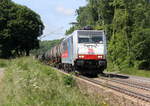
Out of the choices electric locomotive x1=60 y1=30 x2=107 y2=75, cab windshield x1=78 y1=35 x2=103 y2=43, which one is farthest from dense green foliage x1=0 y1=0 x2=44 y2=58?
cab windshield x1=78 y1=35 x2=103 y2=43

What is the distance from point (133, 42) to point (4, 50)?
30410 millimetres

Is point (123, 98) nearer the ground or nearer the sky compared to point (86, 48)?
nearer the ground

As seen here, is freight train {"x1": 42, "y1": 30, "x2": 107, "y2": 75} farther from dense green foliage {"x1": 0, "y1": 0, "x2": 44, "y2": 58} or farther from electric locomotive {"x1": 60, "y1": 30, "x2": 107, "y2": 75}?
dense green foliage {"x1": 0, "y1": 0, "x2": 44, "y2": 58}

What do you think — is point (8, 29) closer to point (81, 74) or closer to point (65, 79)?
point (81, 74)

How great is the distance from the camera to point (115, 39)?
47094mm

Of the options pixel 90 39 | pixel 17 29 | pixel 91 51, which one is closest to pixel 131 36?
pixel 90 39

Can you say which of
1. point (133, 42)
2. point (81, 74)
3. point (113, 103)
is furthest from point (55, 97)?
point (133, 42)

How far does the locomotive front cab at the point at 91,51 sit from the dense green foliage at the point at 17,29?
126ft

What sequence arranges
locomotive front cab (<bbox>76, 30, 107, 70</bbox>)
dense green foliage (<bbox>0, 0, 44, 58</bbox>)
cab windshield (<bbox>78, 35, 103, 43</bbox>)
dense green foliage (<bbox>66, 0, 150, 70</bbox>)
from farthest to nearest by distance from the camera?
dense green foliage (<bbox>0, 0, 44, 58</bbox>), dense green foliage (<bbox>66, 0, 150, 70</bbox>), cab windshield (<bbox>78, 35, 103, 43</bbox>), locomotive front cab (<bbox>76, 30, 107, 70</bbox>)

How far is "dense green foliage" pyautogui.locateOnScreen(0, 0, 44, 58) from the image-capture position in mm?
64500

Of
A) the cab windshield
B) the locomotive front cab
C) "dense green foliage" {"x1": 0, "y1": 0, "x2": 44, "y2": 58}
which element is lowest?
the locomotive front cab

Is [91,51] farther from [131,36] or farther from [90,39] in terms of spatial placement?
[131,36]

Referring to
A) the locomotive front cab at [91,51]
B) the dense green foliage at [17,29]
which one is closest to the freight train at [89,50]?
the locomotive front cab at [91,51]

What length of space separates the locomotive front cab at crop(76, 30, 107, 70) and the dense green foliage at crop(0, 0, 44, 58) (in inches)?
1506
